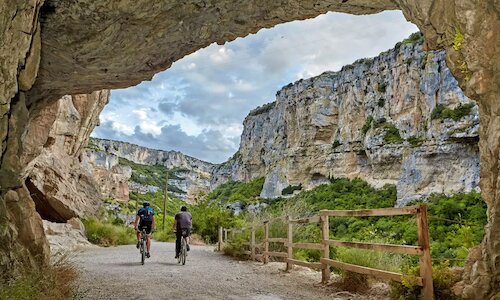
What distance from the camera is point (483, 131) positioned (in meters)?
5.39

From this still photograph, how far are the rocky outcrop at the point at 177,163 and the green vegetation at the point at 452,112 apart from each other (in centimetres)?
8395

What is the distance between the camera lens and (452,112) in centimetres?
5272

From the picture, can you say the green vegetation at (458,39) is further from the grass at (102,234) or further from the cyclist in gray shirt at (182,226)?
the grass at (102,234)

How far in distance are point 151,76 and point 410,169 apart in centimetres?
5240

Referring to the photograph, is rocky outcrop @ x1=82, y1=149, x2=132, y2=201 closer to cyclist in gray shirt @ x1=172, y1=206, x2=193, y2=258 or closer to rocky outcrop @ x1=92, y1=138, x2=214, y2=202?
rocky outcrop @ x1=92, y1=138, x2=214, y2=202

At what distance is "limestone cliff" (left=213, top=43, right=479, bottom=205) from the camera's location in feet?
173

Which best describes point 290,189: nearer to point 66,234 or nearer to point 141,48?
point 66,234

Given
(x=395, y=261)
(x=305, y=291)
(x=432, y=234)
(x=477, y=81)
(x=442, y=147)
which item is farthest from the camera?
(x=442, y=147)

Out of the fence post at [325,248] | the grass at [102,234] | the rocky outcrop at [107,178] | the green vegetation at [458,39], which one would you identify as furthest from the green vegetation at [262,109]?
the green vegetation at [458,39]

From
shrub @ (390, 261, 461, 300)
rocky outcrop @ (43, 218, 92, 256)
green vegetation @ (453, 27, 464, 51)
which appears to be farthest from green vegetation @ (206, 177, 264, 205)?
green vegetation @ (453, 27, 464, 51)

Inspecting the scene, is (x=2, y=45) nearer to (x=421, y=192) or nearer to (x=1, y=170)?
(x=1, y=170)

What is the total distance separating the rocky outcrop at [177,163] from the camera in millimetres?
133750

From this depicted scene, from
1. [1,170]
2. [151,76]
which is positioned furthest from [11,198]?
[151,76]

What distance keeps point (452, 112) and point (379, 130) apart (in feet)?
49.5
